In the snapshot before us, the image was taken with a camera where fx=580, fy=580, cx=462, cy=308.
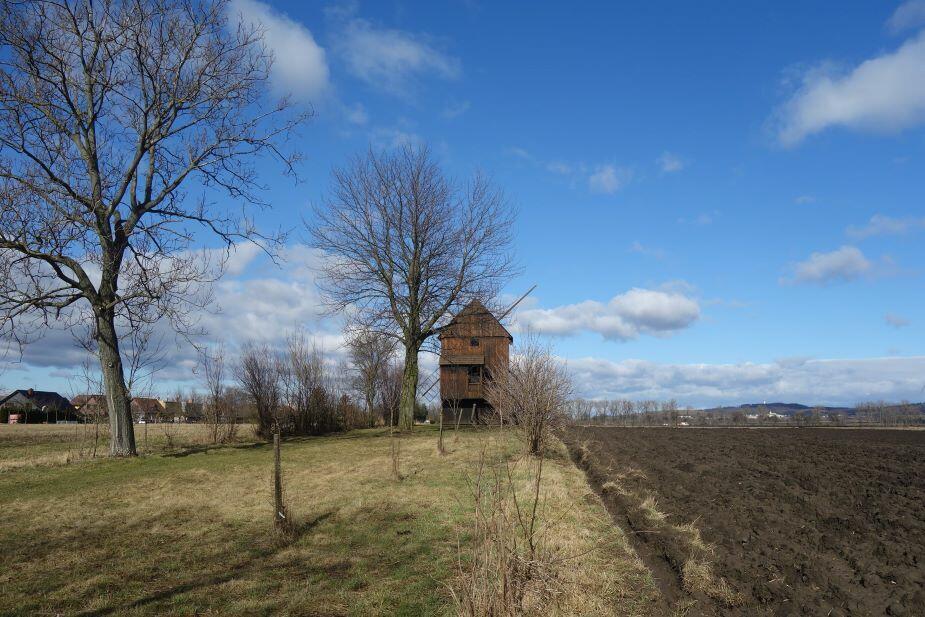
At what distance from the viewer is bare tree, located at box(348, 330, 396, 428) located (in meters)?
25.0

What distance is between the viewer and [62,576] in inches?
261

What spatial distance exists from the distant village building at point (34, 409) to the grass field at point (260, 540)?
18.3m

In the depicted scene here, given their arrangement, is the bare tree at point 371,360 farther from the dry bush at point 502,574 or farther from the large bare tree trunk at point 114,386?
the dry bush at point 502,574

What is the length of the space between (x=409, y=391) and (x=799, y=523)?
17.8 meters

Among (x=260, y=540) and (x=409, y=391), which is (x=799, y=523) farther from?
(x=409, y=391)

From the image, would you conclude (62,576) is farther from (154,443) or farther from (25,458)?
(154,443)

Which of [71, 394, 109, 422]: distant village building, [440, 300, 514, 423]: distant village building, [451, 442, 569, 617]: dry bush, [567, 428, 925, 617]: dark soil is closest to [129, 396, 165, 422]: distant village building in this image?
[71, 394, 109, 422]: distant village building

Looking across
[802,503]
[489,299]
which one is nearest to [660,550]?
[802,503]

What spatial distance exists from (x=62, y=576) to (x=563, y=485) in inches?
329

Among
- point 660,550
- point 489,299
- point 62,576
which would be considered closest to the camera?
point 62,576

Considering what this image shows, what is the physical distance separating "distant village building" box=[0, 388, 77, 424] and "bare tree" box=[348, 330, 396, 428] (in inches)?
532

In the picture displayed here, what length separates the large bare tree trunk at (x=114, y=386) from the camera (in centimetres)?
1572

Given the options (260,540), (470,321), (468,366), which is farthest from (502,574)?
(468,366)

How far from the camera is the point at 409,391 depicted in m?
25.3
